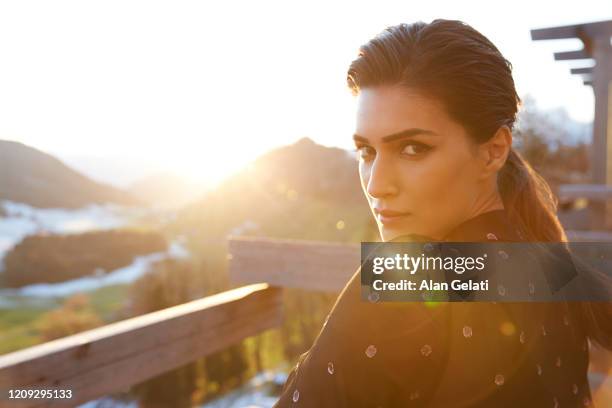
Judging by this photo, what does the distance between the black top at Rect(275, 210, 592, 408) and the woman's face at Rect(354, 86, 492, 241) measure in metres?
0.09

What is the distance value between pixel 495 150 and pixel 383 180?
26 centimetres

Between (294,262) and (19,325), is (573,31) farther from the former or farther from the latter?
(19,325)

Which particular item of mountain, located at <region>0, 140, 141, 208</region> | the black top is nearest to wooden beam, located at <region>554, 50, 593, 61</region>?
mountain, located at <region>0, 140, 141, 208</region>

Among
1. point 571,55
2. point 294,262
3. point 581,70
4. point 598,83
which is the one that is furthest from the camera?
point 581,70

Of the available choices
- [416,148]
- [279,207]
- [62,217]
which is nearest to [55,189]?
[62,217]

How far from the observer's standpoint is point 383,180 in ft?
3.01

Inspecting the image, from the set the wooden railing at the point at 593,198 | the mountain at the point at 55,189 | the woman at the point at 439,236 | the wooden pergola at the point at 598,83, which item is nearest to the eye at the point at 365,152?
the woman at the point at 439,236

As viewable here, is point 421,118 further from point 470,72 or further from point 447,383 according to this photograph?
point 447,383

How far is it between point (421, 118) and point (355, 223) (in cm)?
444

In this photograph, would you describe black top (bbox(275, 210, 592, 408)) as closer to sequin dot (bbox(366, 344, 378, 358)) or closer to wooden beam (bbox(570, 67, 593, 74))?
sequin dot (bbox(366, 344, 378, 358))

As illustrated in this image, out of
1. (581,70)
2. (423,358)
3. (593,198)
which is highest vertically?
(581,70)

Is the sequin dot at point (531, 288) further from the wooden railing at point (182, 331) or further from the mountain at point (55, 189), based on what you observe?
the mountain at point (55, 189)

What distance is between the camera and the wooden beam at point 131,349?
127 centimetres

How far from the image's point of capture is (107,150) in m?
3.26
